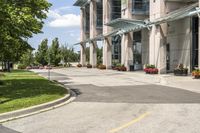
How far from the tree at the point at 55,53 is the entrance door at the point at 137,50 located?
133ft

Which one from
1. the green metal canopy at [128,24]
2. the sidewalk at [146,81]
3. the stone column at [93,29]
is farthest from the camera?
the stone column at [93,29]

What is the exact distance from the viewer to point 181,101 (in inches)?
619

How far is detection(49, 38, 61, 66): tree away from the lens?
93.2m

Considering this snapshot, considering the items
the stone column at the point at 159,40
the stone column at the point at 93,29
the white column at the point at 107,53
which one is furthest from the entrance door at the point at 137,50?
the stone column at the point at 93,29

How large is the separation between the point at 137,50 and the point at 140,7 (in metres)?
6.79

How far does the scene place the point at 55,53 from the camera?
9475cm

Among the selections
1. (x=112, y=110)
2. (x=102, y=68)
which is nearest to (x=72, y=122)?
(x=112, y=110)

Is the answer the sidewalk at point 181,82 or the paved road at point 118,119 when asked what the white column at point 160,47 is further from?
the paved road at point 118,119

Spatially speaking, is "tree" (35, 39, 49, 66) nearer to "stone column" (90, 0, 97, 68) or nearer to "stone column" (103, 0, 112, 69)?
"stone column" (90, 0, 97, 68)

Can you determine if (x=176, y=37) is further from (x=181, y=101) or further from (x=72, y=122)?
(x=72, y=122)

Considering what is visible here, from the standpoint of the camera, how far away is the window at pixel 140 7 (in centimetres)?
5106

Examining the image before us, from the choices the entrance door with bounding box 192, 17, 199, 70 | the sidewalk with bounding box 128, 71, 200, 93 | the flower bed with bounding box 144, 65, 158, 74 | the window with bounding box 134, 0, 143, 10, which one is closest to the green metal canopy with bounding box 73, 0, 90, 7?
the window with bounding box 134, 0, 143, 10

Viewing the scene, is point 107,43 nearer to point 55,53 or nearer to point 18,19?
point 55,53

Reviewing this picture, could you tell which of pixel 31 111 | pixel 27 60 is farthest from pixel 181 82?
pixel 27 60
